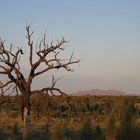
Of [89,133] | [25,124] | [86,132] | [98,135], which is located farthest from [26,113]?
[98,135]

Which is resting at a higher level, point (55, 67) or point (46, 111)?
point (55, 67)

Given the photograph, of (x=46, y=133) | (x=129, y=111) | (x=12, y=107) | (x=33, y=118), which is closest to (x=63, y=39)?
(x=129, y=111)

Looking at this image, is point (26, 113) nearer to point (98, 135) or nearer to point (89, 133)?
point (89, 133)

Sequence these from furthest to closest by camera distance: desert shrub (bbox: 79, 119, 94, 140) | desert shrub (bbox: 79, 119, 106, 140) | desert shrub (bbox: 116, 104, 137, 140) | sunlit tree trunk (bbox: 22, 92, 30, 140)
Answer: sunlit tree trunk (bbox: 22, 92, 30, 140)
desert shrub (bbox: 79, 119, 94, 140)
desert shrub (bbox: 79, 119, 106, 140)
desert shrub (bbox: 116, 104, 137, 140)

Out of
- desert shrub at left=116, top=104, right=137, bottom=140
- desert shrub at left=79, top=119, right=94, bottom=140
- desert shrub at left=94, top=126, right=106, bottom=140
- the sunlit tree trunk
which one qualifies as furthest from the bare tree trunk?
desert shrub at left=116, top=104, right=137, bottom=140

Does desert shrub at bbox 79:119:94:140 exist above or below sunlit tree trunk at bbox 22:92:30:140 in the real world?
below

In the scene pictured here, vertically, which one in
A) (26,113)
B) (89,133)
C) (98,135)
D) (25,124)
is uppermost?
(26,113)

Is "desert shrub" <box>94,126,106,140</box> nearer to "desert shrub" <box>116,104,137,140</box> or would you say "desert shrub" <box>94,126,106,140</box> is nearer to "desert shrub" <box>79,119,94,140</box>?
"desert shrub" <box>79,119,94,140</box>

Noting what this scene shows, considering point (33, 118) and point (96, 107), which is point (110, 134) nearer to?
point (33, 118)

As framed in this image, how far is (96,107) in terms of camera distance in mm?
54531

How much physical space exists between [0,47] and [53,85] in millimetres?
3285

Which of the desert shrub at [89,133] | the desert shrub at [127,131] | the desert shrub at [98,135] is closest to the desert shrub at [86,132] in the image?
the desert shrub at [89,133]

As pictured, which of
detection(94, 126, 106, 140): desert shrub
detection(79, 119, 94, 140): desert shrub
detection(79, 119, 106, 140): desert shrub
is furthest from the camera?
detection(79, 119, 94, 140): desert shrub

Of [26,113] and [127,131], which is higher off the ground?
[26,113]
